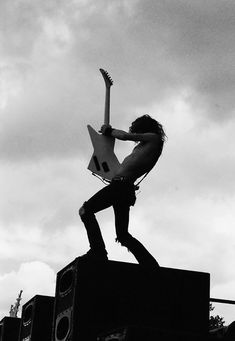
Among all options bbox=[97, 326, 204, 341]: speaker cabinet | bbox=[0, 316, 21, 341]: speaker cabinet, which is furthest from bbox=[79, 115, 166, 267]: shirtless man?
bbox=[0, 316, 21, 341]: speaker cabinet

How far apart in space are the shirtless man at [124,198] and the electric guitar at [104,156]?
0.31ft

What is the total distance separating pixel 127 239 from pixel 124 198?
0.31 m

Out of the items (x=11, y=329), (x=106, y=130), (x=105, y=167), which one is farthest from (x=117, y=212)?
(x=11, y=329)

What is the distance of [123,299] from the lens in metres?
4.36

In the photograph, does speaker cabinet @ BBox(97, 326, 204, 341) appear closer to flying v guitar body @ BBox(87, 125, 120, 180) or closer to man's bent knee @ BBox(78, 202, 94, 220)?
man's bent knee @ BBox(78, 202, 94, 220)

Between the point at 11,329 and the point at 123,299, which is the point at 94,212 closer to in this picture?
the point at 123,299

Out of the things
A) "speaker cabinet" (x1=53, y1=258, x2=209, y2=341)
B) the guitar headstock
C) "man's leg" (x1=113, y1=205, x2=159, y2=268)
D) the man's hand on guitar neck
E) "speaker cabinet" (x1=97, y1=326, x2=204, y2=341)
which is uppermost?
the guitar headstock

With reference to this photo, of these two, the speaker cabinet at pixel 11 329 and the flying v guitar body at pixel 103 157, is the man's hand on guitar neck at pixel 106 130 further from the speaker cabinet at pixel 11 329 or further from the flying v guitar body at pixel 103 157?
the speaker cabinet at pixel 11 329

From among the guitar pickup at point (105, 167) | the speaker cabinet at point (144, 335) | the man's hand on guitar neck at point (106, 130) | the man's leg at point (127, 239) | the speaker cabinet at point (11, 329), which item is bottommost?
the speaker cabinet at point (144, 335)

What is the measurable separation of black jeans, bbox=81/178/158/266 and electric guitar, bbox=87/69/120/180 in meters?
0.18

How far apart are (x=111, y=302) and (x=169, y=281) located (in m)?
0.46

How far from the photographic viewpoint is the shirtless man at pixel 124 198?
15.0 ft

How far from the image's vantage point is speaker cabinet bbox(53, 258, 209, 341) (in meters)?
4.23

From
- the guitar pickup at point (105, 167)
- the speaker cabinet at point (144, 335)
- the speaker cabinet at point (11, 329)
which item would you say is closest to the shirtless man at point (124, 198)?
the guitar pickup at point (105, 167)
